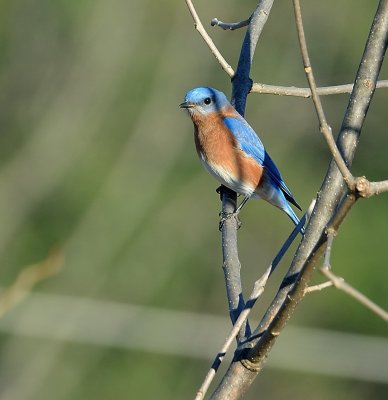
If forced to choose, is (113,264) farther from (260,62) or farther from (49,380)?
(260,62)

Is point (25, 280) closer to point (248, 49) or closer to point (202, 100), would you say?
point (248, 49)

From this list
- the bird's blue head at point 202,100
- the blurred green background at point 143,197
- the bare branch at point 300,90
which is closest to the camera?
the bare branch at point 300,90

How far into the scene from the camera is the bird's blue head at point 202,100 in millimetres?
5996

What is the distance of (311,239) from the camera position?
9.23 feet

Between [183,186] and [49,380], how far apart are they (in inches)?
140

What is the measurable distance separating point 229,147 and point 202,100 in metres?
0.34

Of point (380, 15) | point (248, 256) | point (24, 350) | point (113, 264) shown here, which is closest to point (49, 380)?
point (24, 350)

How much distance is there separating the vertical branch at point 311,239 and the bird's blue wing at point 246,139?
2745 mm

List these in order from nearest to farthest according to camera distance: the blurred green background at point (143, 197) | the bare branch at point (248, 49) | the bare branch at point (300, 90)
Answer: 1. the bare branch at point (300, 90)
2. the bare branch at point (248, 49)
3. the blurred green background at point (143, 197)

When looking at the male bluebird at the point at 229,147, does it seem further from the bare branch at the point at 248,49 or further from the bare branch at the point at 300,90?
the bare branch at the point at 300,90

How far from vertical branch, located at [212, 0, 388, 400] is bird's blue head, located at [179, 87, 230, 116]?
2.97 metres

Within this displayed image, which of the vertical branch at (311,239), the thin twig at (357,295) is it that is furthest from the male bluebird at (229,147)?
the thin twig at (357,295)

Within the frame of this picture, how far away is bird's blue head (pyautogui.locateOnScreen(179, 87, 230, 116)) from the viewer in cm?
600

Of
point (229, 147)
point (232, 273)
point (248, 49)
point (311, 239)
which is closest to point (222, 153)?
point (229, 147)
